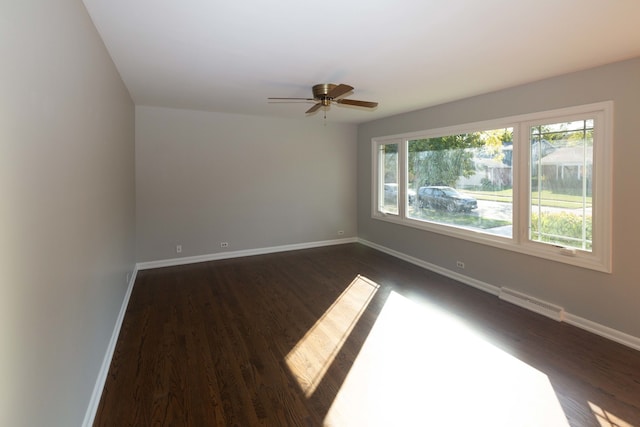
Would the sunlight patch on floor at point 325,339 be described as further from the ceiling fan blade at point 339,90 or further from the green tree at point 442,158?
the ceiling fan blade at point 339,90

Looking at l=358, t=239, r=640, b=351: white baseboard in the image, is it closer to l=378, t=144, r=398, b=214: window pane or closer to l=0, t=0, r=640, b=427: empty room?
l=0, t=0, r=640, b=427: empty room

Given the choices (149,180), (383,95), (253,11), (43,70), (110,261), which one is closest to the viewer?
(43,70)

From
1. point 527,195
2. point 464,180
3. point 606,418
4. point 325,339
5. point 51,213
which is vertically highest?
point 464,180

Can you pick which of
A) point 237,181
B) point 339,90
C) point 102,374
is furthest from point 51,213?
point 237,181

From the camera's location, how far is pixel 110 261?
8.77 ft

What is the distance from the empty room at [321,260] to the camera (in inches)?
56.4

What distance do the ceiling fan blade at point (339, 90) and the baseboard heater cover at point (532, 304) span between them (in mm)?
2970

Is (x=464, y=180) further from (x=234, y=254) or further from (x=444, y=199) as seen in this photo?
(x=234, y=254)

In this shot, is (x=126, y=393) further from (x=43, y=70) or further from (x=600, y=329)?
(x=600, y=329)

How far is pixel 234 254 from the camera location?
5441mm

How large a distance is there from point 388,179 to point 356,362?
13.0ft

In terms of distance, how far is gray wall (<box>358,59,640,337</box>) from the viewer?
2676mm

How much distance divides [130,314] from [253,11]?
10.3ft

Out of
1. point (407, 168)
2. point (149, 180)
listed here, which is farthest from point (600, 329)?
point (149, 180)
